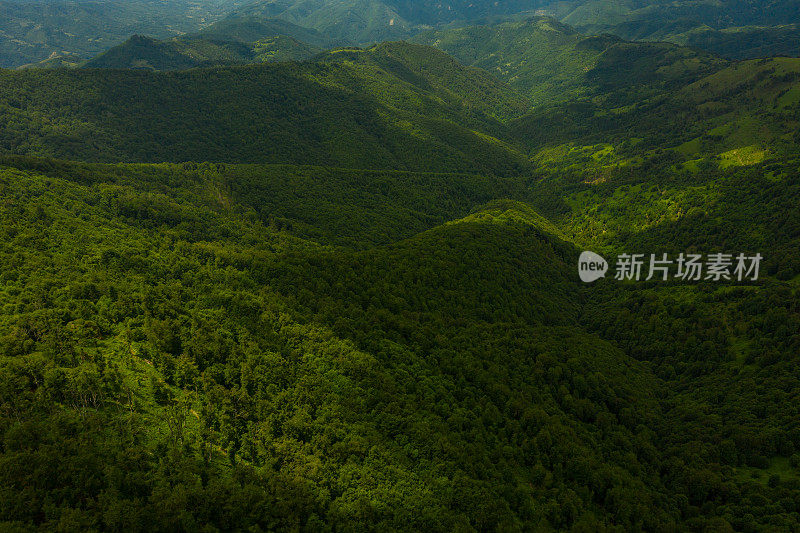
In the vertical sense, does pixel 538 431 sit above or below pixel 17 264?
below

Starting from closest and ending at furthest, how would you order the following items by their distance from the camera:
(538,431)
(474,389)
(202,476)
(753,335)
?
1. (202,476)
2. (538,431)
3. (474,389)
4. (753,335)

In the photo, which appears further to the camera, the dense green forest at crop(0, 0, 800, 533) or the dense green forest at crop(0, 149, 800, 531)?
Answer: the dense green forest at crop(0, 149, 800, 531)

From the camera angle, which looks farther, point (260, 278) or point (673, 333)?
point (673, 333)

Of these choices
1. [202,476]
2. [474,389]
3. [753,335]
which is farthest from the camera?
[753,335]

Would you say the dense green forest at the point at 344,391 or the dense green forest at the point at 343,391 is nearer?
the dense green forest at the point at 344,391

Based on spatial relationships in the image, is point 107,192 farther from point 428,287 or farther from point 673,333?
point 673,333

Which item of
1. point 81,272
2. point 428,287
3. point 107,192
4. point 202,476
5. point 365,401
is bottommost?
point 202,476

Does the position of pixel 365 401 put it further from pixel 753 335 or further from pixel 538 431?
pixel 753 335

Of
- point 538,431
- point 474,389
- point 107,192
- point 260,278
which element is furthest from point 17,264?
point 538,431

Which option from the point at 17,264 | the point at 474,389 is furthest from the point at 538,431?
the point at 17,264
